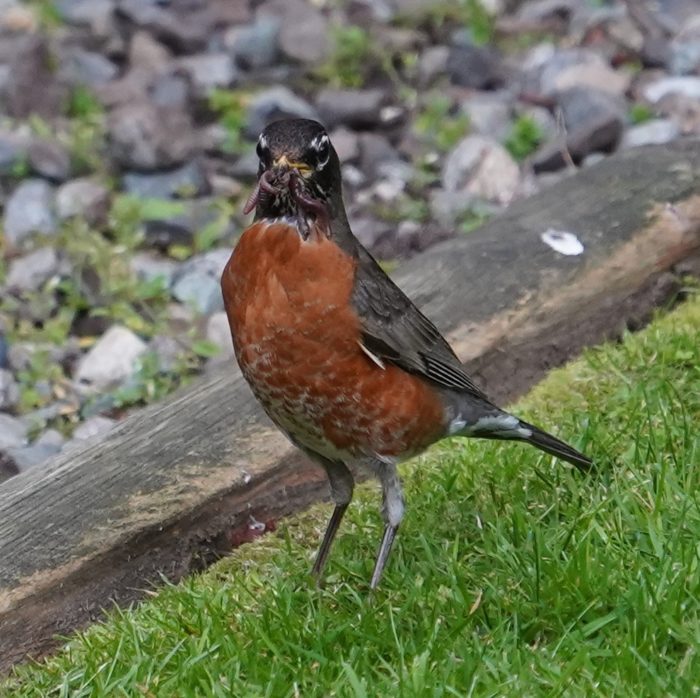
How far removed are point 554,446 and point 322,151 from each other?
48.5 inches

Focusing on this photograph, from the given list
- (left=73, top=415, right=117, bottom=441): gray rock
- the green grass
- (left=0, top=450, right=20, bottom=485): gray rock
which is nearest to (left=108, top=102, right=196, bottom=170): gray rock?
(left=73, top=415, right=117, bottom=441): gray rock

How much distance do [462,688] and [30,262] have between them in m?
4.28

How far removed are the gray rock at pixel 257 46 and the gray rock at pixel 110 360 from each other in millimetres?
3154

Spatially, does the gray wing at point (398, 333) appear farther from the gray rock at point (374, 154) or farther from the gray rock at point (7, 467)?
the gray rock at point (374, 154)

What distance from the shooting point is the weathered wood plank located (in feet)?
15.1

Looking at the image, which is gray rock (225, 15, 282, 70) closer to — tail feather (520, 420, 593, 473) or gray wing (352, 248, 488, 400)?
gray wing (352, 248, 488, 400)

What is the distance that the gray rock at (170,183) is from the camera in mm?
8047

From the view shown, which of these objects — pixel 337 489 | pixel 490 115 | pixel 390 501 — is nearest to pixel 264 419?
pixel 337 489

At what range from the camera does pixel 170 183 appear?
813 centimetres

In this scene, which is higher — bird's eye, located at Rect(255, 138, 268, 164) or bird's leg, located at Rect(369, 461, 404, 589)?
bird's eye, located at Rect(255, 138, 268, 164)

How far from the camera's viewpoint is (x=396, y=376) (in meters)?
4.43

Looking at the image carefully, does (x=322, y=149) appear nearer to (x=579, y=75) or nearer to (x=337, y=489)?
(x=337, y=489)

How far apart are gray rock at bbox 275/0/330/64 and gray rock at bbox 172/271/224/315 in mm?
2541

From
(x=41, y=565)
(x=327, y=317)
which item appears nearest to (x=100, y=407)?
(x=41, y=565)
